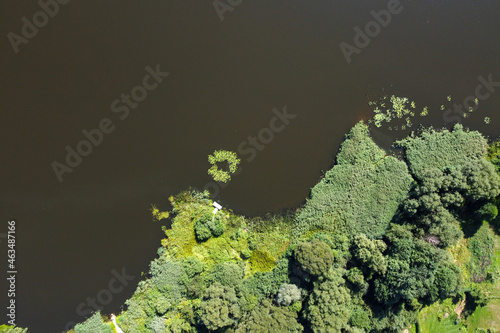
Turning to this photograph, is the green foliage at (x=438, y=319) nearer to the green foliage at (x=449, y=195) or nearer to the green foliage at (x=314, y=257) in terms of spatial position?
the green foliage at (x=449, y=195)

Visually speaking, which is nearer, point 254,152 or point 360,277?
point 360,277

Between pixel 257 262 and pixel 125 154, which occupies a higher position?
pixel 125 154

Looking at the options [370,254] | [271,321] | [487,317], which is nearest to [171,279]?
[271,321]

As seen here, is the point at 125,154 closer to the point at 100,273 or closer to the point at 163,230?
the point at 163,230

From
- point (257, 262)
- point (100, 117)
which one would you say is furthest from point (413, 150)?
point (100, 117)

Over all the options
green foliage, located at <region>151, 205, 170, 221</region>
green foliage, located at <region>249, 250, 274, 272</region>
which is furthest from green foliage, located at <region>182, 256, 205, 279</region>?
green foliage, located at <region>249, 250, 274, 272</region>

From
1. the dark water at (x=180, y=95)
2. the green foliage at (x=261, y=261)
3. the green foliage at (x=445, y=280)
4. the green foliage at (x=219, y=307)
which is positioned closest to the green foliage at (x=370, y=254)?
the green foliage at (x=445, y=280)

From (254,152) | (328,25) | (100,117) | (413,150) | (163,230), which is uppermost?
(328,25)
